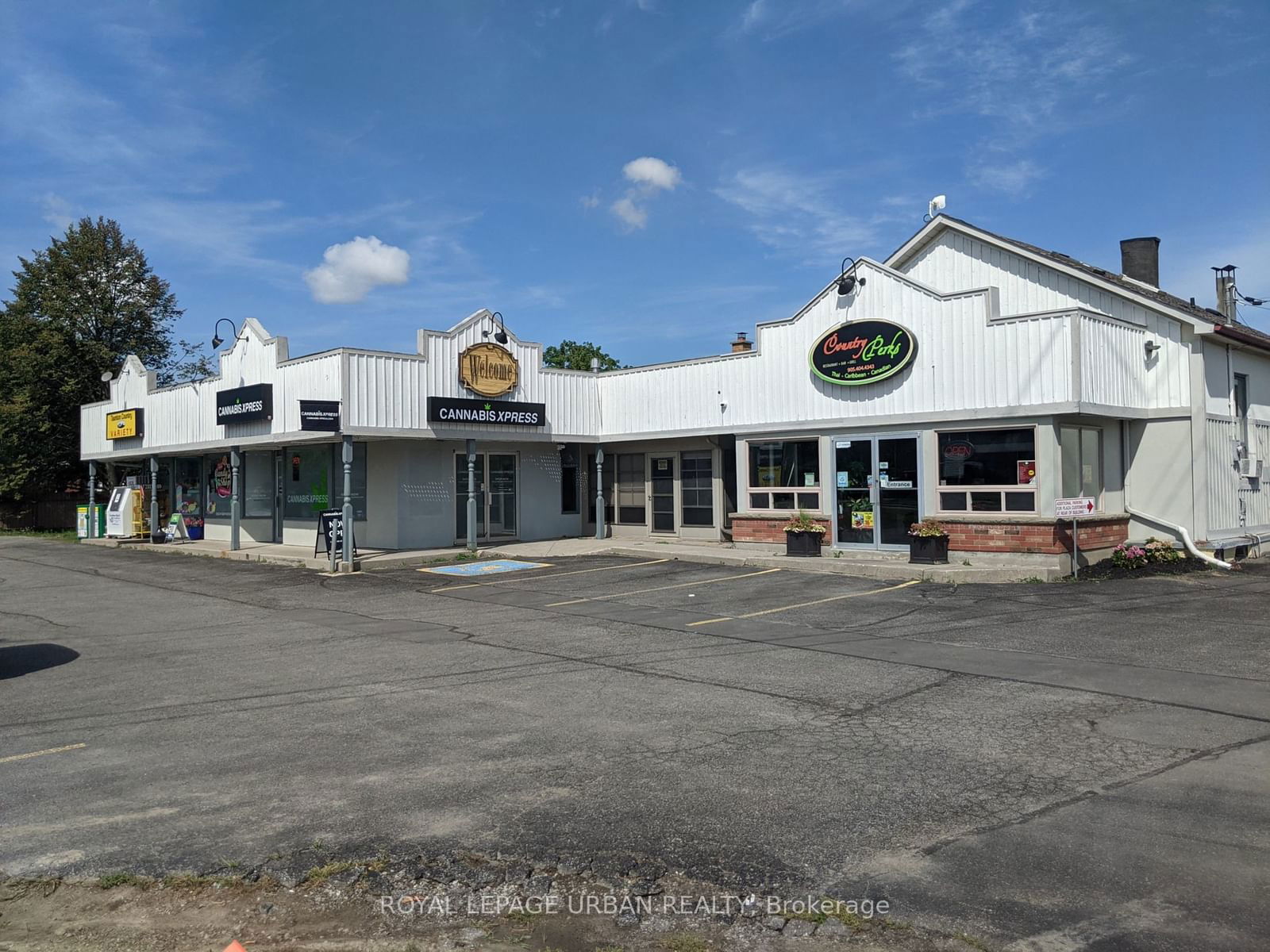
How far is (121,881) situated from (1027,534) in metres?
15.2

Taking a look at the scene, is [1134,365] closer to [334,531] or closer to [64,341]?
[334,531]

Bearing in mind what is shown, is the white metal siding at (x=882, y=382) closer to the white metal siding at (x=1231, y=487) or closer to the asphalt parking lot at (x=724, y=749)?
the white metal siding at (x=1231, y=487)

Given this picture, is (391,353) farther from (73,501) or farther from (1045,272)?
(73,501)

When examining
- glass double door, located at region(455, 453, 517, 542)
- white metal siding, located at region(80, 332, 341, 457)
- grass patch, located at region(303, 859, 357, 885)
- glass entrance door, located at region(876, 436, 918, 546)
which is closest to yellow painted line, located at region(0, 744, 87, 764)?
grass patch, located at region(303, 859, 357, 885)

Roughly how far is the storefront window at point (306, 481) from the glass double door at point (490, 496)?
3.30 metres

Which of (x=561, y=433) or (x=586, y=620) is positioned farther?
(x=561, y=433)

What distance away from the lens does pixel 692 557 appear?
784 inches

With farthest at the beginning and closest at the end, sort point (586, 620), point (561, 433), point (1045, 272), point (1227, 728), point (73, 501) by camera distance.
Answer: point (73, 501)
point (561, 433)
point (1045, 272)
point (586, 620)
point (1227, 728)

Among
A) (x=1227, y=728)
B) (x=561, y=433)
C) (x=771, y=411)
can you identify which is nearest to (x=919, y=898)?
(x=1227, y=728)

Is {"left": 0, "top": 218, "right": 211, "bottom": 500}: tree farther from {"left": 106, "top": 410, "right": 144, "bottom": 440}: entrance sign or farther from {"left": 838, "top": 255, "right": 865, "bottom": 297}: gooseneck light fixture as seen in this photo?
{"left": 838, "top": 255, "right": 865, "bottom": 297}: gooseneck light fixture

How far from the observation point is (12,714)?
831cm

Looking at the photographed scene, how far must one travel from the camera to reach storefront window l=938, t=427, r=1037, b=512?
17.1m

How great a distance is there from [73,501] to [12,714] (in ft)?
133

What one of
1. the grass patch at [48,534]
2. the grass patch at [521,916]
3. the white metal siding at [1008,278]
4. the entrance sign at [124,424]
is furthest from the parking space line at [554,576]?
the grass patch at [48,534]
